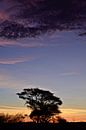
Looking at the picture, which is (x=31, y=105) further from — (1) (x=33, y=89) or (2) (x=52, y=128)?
(2) (x=52, y=128)

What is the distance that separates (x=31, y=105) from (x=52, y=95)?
4761 millimetres

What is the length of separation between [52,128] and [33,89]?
41.8 m

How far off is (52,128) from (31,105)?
134 ft

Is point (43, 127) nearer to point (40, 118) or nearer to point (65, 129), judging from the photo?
point (65, 129)

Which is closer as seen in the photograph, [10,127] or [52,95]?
[10,127]

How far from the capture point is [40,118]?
7512 centimetres

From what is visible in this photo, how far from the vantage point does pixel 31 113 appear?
75438 mm

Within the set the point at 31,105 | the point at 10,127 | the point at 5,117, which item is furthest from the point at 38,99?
the point at 10,127

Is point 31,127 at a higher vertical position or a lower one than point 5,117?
lower

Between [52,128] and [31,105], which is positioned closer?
[52,128]

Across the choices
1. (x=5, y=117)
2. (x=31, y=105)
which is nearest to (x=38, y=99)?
(x=31, y=105)

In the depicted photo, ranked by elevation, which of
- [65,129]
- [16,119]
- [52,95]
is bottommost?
[65,129]

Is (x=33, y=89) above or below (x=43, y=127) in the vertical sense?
above

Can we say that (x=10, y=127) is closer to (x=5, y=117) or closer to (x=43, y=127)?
(x=43, y=127)
